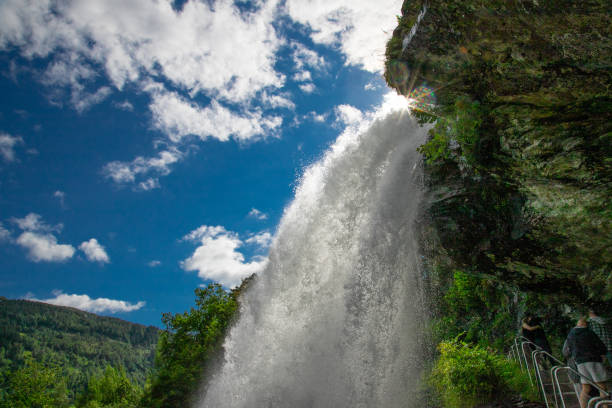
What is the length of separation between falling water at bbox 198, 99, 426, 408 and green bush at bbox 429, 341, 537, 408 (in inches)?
43.9

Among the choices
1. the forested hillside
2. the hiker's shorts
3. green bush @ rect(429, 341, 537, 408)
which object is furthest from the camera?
the forested hillside

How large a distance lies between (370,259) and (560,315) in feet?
20.1

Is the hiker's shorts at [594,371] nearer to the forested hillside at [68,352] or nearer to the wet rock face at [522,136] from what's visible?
the wet rock face at [522,136]

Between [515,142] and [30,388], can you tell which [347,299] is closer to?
[515,142]

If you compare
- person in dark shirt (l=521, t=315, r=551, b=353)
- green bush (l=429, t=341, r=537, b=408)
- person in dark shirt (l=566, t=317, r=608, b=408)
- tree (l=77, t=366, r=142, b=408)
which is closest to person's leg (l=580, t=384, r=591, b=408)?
person in dark shirt (l=566, t=317, r=608, b=408)

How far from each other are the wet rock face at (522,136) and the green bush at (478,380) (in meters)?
2.00

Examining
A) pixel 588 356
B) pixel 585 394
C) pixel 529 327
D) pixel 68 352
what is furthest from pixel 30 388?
pixel 68 352

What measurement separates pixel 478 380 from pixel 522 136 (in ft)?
17.8

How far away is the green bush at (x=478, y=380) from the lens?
7879 millimetres

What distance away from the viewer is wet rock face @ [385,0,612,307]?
586 cm

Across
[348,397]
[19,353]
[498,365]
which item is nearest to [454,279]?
[498,365]

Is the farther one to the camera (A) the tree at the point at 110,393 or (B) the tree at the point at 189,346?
(A) the tree at the point at 110,393

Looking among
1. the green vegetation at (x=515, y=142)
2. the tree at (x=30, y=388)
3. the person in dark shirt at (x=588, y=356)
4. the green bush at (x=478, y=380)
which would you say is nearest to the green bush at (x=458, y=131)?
the green vegetation at (x=515, y=142)

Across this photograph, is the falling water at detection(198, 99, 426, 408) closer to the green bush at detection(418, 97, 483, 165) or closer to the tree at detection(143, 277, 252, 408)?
the green bush at detection(418, 97, 483, 165)
